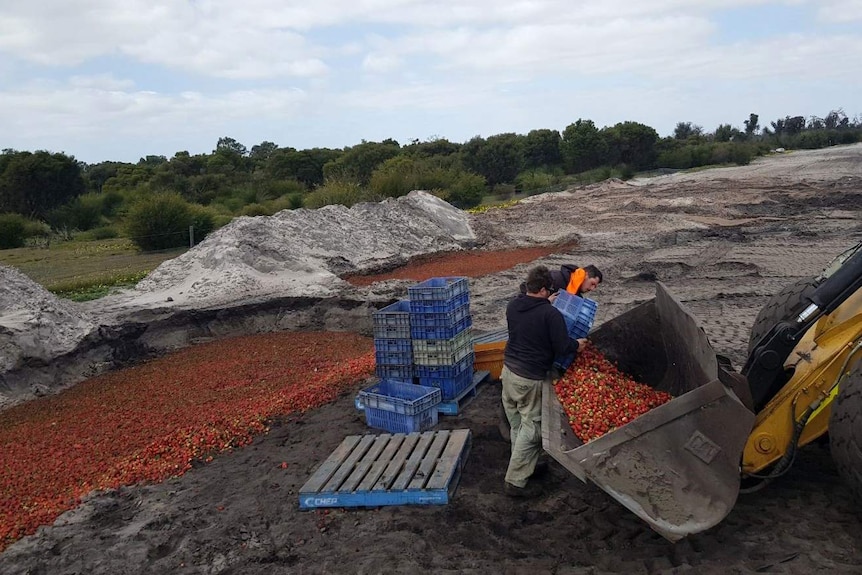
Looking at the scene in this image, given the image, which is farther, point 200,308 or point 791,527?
point 200,308

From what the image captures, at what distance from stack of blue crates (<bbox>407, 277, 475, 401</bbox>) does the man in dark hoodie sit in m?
1.91

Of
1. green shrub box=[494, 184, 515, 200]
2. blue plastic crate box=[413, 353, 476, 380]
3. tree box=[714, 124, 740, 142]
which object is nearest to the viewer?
blue plastic crate box=[413, 353, 476, 380]

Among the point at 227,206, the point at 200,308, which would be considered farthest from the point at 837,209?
the point at 227,206

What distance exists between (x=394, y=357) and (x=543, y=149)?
61526 millimetres

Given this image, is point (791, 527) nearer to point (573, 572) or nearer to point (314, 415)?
point (573, 572)

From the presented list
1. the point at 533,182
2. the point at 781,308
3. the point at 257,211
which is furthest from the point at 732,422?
the point at 533,182

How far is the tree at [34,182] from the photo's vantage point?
4062cm

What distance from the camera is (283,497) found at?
20.7 feet

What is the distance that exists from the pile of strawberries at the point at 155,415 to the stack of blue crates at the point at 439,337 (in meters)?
1.75

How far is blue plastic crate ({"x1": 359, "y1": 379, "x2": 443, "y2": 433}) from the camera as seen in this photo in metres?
7.40

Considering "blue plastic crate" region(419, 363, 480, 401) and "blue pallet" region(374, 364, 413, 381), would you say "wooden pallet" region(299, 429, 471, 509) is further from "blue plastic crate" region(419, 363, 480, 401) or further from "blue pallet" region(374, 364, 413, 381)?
"blue pallet" region(374, 364, 413, 381)

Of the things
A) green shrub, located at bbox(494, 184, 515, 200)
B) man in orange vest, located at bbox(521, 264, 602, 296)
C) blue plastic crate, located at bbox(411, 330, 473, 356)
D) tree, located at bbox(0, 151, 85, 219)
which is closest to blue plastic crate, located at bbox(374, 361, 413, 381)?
blue plastic crate, located at bbox(411, 330, 473, 356)

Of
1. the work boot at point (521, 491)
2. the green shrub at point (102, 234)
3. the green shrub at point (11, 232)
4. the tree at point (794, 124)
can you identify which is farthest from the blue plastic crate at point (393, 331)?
the tree at point (794, 124)

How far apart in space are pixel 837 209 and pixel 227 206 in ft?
95.9
